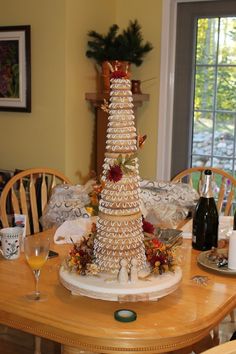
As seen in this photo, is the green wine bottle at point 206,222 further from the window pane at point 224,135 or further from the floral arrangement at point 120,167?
the window pane at point 224,135

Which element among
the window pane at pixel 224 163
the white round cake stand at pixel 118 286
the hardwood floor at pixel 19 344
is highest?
the window pane at pixel 224 163

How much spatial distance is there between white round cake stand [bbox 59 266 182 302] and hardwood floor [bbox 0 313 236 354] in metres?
1.07

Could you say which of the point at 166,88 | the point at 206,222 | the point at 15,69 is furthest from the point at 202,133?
the point at 206,222

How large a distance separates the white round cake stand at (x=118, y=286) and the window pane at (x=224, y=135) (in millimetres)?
2125

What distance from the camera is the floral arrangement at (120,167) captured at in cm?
138

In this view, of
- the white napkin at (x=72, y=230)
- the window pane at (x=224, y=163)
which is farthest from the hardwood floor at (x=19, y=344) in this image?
the window pane at (x=224, y=163)

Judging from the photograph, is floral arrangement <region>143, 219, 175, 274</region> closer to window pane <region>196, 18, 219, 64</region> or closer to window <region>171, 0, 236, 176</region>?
window <region>171, 0, 236, 176</region>

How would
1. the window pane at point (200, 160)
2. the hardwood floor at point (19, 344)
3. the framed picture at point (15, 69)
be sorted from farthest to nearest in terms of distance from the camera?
the window pane at point (200, 160) → the framed picture at point (15, 69) → the hardwood floor at point (19, 344)

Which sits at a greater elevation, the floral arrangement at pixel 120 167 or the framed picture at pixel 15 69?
the framed picture at pixel 15 69

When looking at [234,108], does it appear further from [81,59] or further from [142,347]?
[142,347]

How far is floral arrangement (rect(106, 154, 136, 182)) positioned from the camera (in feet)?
4.53

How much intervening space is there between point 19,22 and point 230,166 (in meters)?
1.74

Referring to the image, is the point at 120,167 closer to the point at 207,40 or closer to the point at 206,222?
the point at 206,222

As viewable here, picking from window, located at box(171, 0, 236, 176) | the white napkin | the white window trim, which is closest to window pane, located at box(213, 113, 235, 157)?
window, located at box(171, 0, 236, 176)
